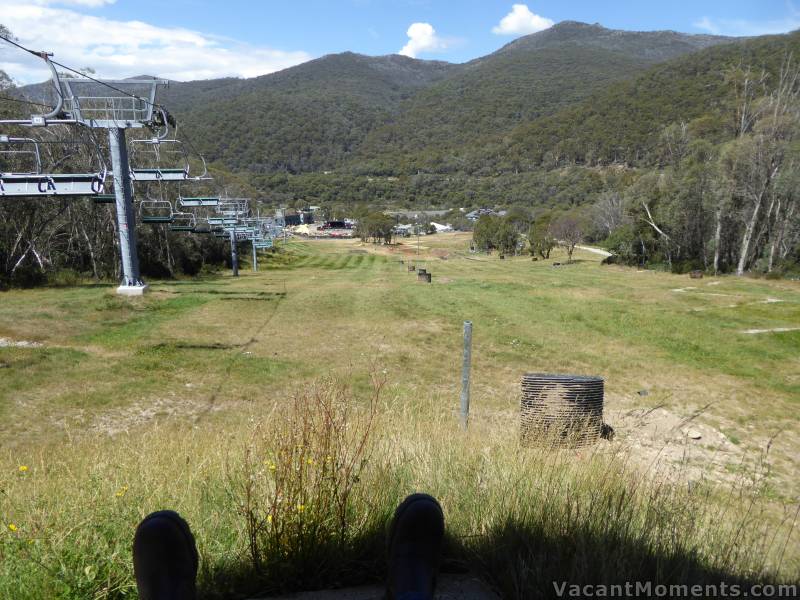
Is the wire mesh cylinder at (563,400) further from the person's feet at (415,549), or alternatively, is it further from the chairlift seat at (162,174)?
the chairlift seat at (162,174)

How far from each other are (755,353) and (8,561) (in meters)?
16.6

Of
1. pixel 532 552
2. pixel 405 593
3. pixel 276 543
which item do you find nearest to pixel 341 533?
pixel 276 543

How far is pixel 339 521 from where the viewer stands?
2.40m

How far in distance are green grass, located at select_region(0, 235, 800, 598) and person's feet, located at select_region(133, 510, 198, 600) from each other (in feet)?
0.96

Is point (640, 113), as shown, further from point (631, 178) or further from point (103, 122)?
point (103, 122)

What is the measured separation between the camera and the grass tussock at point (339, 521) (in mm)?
2133

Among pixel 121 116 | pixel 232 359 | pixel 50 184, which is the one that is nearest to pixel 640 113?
pixel 121 116

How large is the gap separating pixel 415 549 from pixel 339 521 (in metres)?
0.53

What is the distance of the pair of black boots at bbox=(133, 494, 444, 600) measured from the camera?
184 cm

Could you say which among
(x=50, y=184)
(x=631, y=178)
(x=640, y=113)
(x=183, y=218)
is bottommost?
(x=183, y=218)

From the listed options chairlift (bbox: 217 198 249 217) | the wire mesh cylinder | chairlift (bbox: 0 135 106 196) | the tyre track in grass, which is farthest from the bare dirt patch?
chairlift (bbox: 217 198 249 217)

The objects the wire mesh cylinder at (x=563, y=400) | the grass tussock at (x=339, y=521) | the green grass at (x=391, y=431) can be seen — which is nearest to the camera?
the grass tussock at (x=339, y=521)

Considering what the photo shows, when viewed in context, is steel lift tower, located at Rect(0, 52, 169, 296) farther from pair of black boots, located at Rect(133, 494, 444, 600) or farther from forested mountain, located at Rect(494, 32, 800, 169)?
forested mountain, located at Rect(494, 32, 800, 169)

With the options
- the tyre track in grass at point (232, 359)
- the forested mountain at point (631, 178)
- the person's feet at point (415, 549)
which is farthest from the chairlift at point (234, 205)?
the person's feet at point (415, 549)
